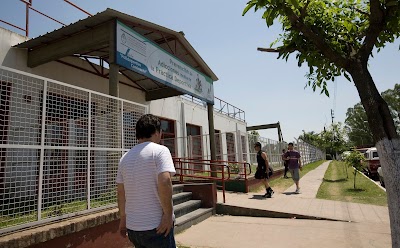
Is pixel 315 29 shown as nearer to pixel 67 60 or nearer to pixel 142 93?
pixel 67 60

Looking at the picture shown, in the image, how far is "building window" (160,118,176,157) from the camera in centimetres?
1341

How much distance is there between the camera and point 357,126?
8669cm

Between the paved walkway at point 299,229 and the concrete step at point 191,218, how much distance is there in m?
0.15

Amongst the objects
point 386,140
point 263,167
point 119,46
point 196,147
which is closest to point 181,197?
point 263,167

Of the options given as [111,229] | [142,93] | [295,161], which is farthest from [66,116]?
[295,161]

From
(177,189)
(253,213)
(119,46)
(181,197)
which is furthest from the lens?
(177,189)

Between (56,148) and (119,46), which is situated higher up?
(119,46)

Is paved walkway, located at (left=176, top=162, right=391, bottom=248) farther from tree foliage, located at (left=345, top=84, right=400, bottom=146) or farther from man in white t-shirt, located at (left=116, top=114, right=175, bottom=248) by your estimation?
tree foliage, located at (left=345, top=84, right=400, bottom=146)

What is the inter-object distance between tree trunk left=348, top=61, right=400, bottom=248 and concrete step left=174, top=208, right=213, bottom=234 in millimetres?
4135

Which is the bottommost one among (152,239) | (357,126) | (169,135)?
(152,239)

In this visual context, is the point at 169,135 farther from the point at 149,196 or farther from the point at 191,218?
the point at 149,196

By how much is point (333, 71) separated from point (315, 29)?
2.47 ft

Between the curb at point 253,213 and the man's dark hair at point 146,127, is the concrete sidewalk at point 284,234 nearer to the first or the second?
the curb at point 253,213

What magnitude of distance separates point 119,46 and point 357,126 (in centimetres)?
9459
